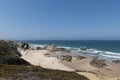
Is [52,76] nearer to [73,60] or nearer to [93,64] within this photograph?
[93,64]

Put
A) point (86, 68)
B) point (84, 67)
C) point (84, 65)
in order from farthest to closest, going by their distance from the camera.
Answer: point (84, 65) < point (84, 67) < point (86, 68)

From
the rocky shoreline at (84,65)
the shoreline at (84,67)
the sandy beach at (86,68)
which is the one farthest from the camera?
the rocky shoreline at (84,65)

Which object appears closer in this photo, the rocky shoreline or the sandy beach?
the sandy beach

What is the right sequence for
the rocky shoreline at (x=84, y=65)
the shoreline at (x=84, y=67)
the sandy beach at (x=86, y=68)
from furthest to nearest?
1. the rocky shoreline at (x=84, y=65)
2. the shoreline at (x=84, y=67)
3. the sandy beach at (x=86, y=68)

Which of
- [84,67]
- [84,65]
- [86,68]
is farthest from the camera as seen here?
[84,65]

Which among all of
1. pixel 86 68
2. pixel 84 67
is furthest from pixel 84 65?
pixel 86 68

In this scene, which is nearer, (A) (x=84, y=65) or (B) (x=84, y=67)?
(B) (x=84, y=67)

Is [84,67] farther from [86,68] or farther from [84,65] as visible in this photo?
[84,65]

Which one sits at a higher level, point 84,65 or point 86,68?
point 84,65

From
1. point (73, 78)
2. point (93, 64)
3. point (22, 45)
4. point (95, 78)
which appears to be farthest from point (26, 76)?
point (22, 45)

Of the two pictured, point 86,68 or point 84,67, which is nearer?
point 86,68

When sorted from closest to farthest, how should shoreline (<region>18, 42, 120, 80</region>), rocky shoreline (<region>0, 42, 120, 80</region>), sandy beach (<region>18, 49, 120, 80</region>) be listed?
sandy beach (<region>18, 49, 120, 80</region>) < shoreline (<region>18, 42, 120, 80</region>) < rocky shoreline (<region>0, 42, 120, 80</region>)

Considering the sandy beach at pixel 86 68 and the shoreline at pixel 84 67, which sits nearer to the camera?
the sandy beach at pixel 86 68

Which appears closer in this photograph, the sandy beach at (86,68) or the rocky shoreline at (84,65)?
the sandy beach at (86,68)
